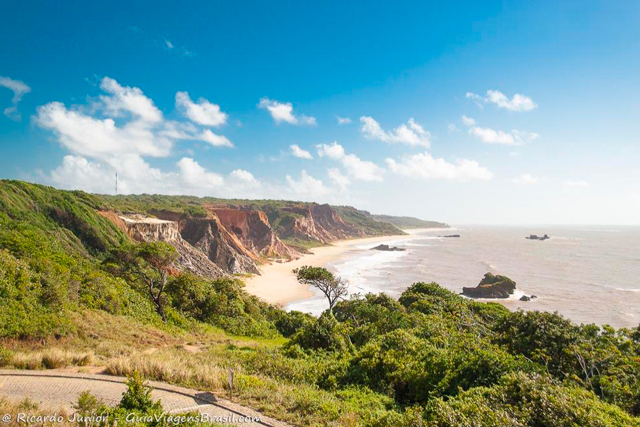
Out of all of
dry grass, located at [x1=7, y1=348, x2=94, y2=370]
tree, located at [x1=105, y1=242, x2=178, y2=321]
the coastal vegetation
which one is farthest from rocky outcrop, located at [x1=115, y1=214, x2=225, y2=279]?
dry grass, located at [x1=7, y1=348, x2=94, y2=370]

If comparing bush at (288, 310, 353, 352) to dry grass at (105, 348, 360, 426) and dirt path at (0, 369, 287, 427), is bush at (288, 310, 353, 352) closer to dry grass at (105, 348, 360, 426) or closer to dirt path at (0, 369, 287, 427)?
dry grass at (105, 348, 360, 426)

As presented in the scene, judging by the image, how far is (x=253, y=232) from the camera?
75.7m

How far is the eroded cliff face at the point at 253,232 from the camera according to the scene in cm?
7088

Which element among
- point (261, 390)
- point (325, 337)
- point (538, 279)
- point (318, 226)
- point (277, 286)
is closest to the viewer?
point (261, 390)

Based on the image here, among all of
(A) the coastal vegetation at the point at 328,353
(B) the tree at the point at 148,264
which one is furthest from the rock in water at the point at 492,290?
(B) the tree at the point at 148,264

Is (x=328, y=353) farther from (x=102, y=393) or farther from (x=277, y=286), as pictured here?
(x=277, y=286)

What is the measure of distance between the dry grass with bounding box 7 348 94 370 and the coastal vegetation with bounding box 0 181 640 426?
46mm

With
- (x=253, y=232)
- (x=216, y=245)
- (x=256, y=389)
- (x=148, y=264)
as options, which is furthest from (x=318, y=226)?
(x=256, y=389)

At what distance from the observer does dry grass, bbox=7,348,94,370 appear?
9.48 meters

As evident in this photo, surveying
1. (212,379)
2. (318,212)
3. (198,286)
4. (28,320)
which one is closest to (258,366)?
(212,379)

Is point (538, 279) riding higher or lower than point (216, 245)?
lower

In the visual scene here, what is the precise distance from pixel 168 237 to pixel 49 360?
122 feet

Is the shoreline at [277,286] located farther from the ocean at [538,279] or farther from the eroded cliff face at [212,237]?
the eroded cliff face at [212,237]

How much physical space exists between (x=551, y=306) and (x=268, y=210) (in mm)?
95530
